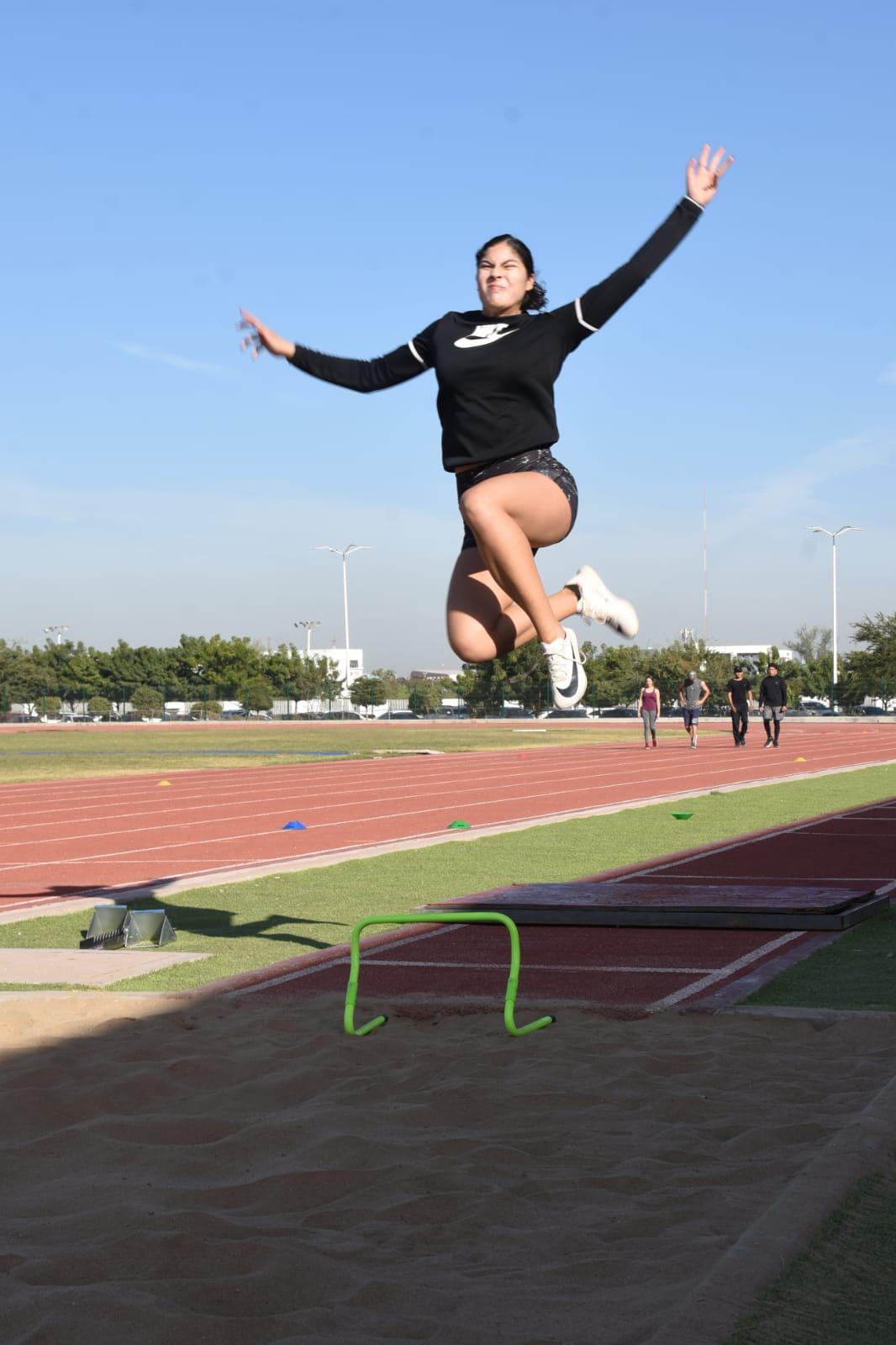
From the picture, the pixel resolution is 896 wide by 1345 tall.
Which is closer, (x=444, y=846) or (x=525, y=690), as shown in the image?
(x=444, y=846)

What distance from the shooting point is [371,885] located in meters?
10.6

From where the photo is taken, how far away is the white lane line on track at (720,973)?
6.82 m

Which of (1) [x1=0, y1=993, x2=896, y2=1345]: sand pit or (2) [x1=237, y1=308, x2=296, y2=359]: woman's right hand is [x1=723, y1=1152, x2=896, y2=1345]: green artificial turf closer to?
(1) [x1=0, y1=993, x2=896, y2=1345]: sand pit

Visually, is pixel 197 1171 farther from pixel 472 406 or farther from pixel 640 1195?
pixel 472 406

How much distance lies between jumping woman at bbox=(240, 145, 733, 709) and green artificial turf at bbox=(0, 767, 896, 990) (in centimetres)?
339

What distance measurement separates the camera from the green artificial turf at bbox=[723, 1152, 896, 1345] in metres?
3.01

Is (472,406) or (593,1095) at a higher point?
(472,406)

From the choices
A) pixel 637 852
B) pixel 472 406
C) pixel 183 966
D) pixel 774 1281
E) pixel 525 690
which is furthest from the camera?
pixel 525 690

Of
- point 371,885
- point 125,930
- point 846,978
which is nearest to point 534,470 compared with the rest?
point 846,978

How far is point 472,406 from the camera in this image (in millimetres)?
4418

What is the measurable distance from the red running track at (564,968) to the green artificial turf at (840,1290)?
285cm

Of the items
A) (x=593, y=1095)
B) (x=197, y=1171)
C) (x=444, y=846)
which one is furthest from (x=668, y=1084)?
(x=444, y=846)

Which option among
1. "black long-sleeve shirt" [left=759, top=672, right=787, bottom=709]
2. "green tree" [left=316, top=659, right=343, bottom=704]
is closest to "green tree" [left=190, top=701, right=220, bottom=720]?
"green tree" [left=316, top=659, right=343, bottom=704]

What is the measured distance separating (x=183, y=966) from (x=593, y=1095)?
3176 millimetres
